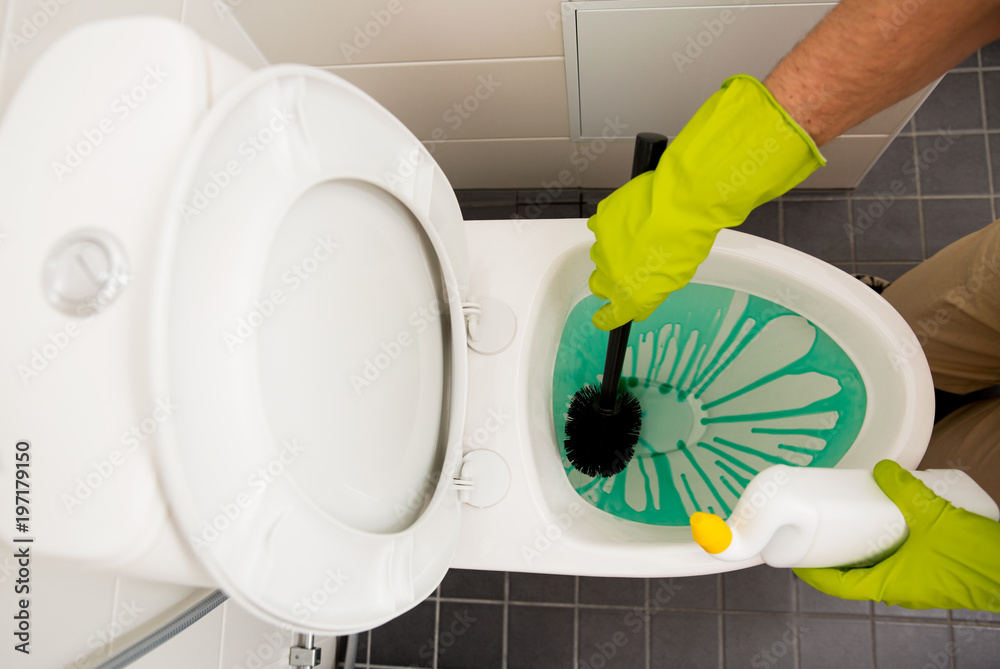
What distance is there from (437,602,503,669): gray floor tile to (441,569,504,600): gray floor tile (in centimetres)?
2

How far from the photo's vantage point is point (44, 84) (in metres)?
0.34

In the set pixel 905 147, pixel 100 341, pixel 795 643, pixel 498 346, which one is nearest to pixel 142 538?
pixel 100 341

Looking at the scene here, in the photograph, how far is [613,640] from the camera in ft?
3.34

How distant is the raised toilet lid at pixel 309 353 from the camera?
325 mm

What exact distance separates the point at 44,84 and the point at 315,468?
0.29m

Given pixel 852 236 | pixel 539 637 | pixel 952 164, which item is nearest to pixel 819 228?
pixel 852 236

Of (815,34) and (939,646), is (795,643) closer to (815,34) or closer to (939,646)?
(939,646)

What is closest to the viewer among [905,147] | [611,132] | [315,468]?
[315,468]

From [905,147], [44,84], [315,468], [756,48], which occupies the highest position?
[905,147]

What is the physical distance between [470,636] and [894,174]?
3.92ft

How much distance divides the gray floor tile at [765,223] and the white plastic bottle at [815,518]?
0.63 m

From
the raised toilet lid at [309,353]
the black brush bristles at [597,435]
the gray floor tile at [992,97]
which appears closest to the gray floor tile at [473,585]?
the black brush bristles at [597,435]

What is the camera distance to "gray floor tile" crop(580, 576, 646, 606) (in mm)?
1026

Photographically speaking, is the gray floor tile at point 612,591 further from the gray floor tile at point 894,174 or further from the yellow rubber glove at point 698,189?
the gray floor tile at point 894,174
